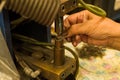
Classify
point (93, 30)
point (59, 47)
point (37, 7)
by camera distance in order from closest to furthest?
1. point (37, 7)
2. point (59, 47)
3. point (93, 30)

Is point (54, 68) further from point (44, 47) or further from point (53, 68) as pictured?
point (44, 47)

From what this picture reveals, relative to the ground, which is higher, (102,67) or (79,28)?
(79,28)

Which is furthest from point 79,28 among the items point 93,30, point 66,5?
point 66,5

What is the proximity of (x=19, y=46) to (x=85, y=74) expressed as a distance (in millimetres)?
215

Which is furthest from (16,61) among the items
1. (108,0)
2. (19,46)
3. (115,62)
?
(108,0)

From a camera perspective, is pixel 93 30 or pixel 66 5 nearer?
pixel 66 5

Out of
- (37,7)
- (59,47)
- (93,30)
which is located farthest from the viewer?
(93,30)

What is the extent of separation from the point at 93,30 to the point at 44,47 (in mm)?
152

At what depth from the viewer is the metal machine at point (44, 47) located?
492 mm

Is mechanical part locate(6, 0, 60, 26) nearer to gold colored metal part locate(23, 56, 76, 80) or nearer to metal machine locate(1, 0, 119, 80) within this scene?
metal machine locate(1, 0, 119, 80)

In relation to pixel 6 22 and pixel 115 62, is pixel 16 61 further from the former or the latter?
pixel 115 62

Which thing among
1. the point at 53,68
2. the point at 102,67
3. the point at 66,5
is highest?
the point at 66,5

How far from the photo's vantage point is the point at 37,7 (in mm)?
494

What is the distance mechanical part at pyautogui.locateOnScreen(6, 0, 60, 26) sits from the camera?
484mm
